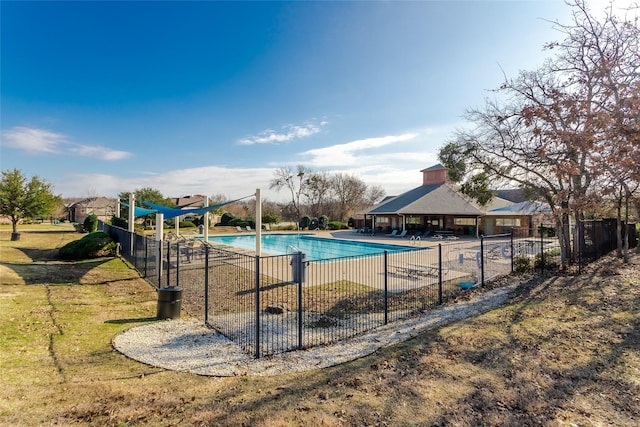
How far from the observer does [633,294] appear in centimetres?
718

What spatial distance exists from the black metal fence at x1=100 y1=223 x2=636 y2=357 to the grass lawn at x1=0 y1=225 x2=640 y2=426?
1362 millimetres

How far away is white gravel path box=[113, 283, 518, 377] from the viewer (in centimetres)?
457

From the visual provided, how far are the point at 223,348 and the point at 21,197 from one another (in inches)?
909

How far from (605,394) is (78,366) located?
21.1 ft

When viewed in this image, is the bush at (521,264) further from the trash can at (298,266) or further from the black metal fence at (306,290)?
the trash can at (298,266)

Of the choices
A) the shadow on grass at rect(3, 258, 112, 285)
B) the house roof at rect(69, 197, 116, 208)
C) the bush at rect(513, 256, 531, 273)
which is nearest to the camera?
the shadow on grass at rect(3, 258, 112, 285)

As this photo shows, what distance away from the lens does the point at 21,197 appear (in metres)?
20.4

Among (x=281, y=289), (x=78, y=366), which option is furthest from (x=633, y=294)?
(x=78, y=366)

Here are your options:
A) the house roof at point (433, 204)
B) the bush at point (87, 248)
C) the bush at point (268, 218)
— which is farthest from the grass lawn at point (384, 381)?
the bush at point (268, 218)

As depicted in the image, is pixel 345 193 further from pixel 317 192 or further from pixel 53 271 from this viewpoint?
pixel 53 271

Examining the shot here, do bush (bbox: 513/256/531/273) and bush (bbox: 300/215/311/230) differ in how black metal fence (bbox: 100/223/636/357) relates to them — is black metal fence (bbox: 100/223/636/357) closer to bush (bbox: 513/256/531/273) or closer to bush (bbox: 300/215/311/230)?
bush (bbox: 513/256/531/273)

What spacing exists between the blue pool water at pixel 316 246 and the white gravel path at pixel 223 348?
11.0 m

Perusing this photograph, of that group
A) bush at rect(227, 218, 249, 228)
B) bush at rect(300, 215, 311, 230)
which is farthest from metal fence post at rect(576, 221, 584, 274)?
bush at rect(227, 218, 249, 228)

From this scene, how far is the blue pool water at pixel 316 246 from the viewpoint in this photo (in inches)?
822
